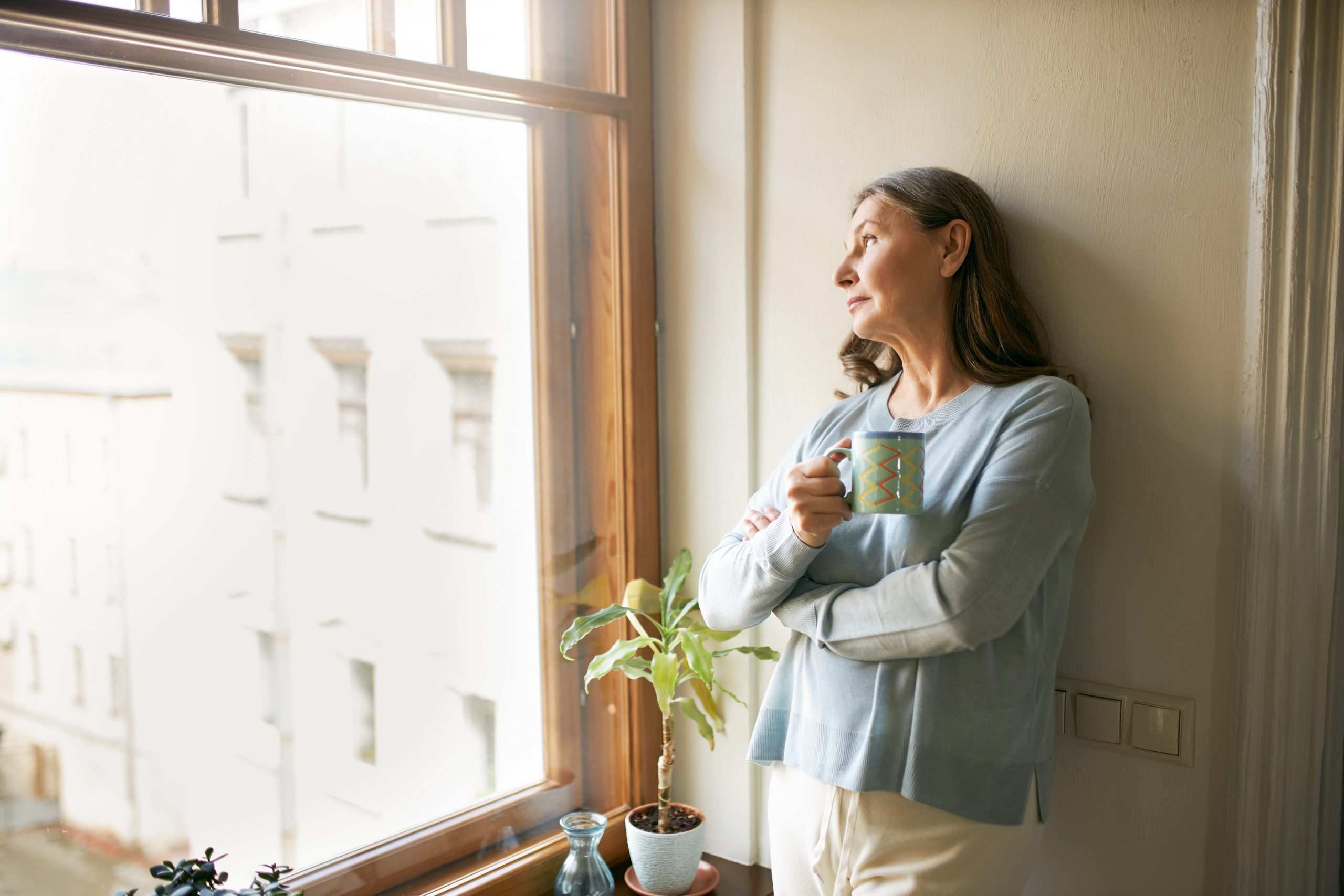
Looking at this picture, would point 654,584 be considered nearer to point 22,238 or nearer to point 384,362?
point 384,362

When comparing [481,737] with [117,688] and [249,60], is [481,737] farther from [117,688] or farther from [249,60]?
[249,60]

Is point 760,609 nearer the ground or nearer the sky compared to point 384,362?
nearer the ground

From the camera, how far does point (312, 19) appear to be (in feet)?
5.43

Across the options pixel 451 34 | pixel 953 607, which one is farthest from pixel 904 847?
pixel 451 34

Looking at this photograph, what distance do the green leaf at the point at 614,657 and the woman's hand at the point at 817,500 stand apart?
0.57 meters

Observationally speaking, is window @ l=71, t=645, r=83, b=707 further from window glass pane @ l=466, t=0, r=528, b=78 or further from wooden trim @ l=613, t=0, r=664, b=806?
window glass pane @ l=466, t=0, r=528, b=78

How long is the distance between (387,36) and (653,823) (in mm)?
1519

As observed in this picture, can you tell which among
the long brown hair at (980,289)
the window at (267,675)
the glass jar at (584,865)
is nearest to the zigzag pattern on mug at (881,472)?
the long brown hair at (980,289)

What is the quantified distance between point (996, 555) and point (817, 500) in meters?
0.25

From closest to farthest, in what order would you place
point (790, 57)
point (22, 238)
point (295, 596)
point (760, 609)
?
point (22, 238)
point (760, 609)
point (295, 596)
point (790, 57)

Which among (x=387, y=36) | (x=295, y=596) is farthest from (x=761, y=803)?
(x=387, y=36)

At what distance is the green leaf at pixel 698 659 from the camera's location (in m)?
1.90

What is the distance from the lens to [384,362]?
6.01 ft

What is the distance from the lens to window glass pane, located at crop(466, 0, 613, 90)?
1900mm
